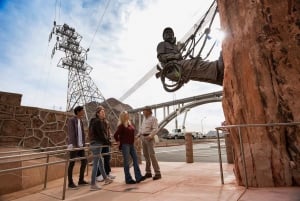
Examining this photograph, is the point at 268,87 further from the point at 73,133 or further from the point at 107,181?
the point at 73,133

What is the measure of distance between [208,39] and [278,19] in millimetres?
1671

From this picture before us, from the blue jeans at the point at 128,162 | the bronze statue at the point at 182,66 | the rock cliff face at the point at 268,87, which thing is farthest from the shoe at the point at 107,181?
the bronze statue at the point at 182,66

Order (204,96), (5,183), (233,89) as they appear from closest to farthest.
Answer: (233,89)
(5,183)
(204,96)

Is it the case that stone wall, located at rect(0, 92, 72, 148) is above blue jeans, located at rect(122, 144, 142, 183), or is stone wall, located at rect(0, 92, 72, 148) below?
above

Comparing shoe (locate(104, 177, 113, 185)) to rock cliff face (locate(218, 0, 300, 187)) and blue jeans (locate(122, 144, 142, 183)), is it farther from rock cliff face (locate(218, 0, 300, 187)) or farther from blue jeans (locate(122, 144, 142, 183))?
rock cliff face (locate(218, 0, 300, 187))

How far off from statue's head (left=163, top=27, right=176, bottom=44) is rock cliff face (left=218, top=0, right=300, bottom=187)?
229cm

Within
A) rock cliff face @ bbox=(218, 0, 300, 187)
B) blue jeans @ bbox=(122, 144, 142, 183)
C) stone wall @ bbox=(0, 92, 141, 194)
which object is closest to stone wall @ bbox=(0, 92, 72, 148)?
stone wall @ bbox=(0, 92, 141, 194)

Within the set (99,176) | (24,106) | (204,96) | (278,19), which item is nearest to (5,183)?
(99,176)

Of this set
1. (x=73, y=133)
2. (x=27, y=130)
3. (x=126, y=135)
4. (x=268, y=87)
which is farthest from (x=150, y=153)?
(x=27, y=130)

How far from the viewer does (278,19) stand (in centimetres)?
299

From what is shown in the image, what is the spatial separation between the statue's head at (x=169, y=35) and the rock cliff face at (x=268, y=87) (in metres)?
2.29

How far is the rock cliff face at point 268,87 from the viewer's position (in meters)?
2.86

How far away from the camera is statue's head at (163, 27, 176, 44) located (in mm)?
5395

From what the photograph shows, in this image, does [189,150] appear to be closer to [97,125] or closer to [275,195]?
[97,125]
